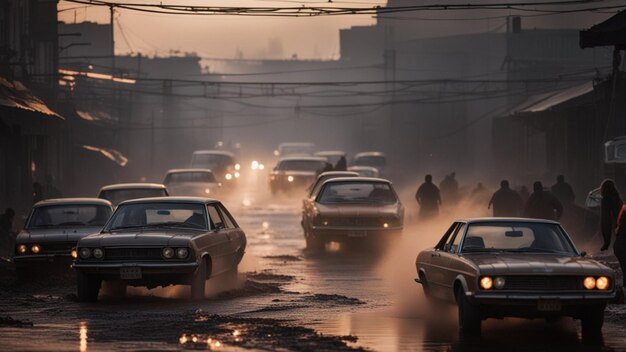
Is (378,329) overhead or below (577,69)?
below

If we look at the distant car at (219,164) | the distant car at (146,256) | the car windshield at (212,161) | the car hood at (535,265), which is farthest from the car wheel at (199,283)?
the car windshield at (212,161)

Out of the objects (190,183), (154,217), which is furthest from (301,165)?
(154,217)

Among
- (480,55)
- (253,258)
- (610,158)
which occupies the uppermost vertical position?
(480,55)

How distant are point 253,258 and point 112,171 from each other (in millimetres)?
43155

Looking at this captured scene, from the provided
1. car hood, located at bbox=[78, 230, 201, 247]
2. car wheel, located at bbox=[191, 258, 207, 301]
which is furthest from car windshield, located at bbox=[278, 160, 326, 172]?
car hood, located at bbox=[78, 230, 201, 247]

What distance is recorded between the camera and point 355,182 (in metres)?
29.6

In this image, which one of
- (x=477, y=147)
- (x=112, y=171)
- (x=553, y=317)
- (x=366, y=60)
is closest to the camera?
(x=553, y=317)

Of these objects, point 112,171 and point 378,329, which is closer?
point 378,329

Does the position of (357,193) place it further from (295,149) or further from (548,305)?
(295,149)

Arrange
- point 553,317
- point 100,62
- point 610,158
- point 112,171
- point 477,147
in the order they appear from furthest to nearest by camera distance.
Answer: point 100,62, point 477,147, point 112,171, point 610,158, point 553,317

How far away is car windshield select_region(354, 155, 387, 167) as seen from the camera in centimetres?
6969

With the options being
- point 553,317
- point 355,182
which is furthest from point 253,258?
point 553,317

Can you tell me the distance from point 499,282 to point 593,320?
1129 millimetres

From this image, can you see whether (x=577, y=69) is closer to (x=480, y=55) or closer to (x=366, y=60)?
(x=480, y=55)
